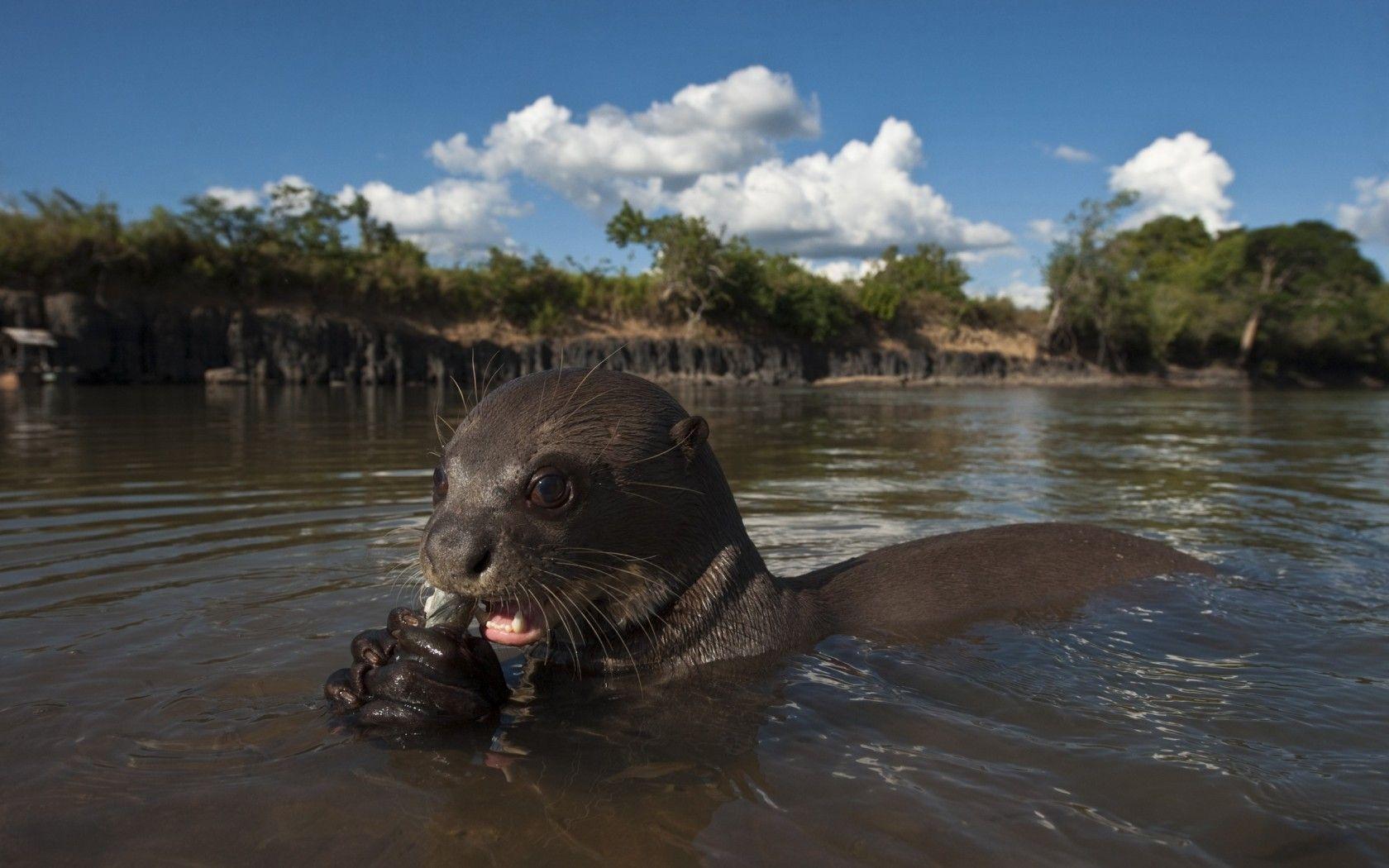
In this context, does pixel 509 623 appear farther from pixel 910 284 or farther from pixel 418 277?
pixel 910 284

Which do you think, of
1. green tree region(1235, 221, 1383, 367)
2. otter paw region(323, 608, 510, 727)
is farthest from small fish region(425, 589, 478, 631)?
green tree region(1235, 221, 1383, 367)

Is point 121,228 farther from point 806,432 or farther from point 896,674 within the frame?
point 896,674

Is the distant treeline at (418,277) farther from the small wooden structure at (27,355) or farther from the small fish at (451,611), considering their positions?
the small fish at (451,611)

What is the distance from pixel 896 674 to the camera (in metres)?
3.91

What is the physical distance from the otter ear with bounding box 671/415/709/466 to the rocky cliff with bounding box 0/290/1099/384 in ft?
96.3

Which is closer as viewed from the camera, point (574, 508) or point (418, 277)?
point (574, 508)

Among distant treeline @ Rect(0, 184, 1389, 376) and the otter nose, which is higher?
distant treeline @ Rect(0, 184, 1389, 376)

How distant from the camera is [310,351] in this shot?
1863 inches

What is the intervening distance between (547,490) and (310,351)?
48.1 meters

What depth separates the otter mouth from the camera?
3385mm

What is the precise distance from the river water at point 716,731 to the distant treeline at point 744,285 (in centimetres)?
4593

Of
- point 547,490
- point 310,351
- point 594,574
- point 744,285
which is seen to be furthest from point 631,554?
point 744,285

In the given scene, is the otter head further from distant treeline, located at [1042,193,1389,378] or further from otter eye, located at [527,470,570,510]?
distant treeline, located at [1042,193,1389,378]

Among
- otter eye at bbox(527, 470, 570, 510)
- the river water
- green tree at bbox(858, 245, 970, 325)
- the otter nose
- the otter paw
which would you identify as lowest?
the river water
